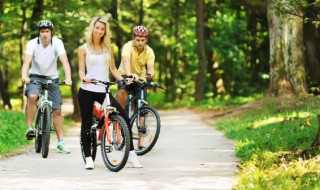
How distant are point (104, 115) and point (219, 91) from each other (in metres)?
25.0

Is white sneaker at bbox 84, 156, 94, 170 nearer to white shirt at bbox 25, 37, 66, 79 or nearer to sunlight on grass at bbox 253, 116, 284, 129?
white shirt at bbox 25, 37, 66, 79

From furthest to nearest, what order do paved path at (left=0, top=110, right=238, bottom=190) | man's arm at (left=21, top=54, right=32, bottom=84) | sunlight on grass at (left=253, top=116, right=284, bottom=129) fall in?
sunlight on grass at (left=253, top=116, right=284, bottom=129)
man's arm at (left=21, top=54, right=32, bottom=84)
paved path at (left=0, top=110, right=238, bottom=190)

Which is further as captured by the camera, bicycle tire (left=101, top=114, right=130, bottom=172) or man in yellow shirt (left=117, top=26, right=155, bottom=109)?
man in yellow shirt (left=117, top=26, right=155, bottom=109)

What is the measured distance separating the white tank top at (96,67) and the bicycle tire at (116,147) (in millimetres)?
522

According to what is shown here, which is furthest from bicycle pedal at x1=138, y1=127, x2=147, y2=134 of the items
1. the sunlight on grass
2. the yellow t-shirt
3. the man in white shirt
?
the sunlight on grass

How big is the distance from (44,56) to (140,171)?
3125 mm

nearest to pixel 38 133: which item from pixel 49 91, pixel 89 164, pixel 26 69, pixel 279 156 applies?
pixel 49 91

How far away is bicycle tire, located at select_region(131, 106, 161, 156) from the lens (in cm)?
1050

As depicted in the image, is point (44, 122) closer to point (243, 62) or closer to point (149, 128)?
point (149, 128)

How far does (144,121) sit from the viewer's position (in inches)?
422

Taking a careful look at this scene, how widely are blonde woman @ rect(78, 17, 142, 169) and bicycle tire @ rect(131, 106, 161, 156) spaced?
1.62m

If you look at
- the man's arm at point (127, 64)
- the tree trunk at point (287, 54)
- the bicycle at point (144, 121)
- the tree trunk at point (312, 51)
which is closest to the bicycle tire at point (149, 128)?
the bicycle at point (144, 121)

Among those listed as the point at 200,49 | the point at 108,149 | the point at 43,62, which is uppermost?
the point at 200,49

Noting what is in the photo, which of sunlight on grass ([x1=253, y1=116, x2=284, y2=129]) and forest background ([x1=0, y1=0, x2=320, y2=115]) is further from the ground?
forest background ([x1=0, y1=0, x2=320, y2=115])
